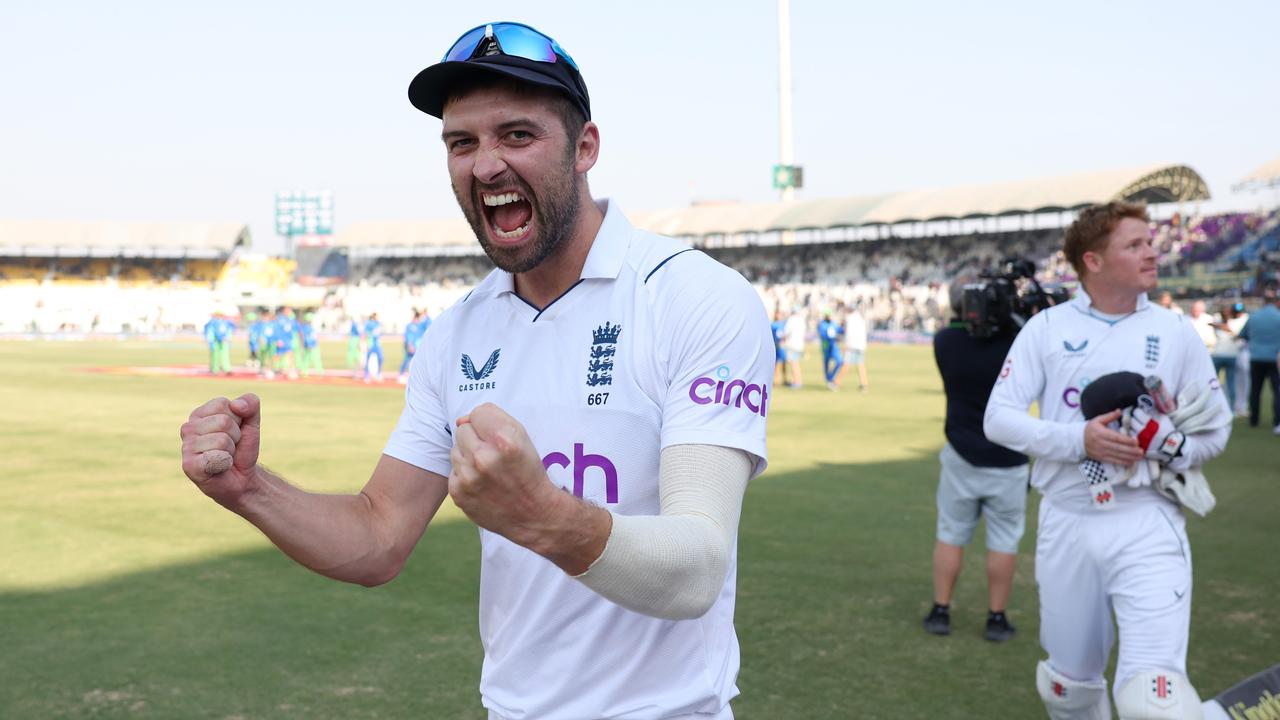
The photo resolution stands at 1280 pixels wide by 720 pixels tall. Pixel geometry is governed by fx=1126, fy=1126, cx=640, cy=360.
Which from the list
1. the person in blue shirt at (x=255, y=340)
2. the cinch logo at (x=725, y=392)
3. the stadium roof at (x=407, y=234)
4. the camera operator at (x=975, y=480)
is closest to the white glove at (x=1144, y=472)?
the camera operator at (x=975, y=480)

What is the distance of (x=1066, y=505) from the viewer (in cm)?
435

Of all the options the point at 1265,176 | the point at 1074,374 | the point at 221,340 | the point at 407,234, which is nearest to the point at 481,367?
the point at 1074,374

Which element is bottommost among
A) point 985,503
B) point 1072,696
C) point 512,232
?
point 1072,696

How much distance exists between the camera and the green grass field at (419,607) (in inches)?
210

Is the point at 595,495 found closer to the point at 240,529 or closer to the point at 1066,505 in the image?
the point at 1066,505

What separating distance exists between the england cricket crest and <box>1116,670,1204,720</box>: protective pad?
2.54 meters

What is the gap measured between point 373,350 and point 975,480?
21.2 meters

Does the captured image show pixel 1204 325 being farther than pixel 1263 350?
Yes

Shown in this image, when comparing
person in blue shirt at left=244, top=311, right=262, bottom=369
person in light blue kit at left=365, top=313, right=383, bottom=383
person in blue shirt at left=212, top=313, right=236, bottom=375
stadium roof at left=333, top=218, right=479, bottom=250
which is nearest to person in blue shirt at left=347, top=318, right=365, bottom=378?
person in light blue kit at left=365, top=313, right=383, bottom=383

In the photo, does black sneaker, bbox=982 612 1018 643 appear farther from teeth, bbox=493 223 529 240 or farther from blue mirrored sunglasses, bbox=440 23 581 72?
blue mirrored sunglasses, bbox=440 23 581 72

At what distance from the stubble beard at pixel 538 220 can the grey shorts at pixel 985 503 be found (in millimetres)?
4921

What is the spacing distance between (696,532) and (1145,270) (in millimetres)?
3360

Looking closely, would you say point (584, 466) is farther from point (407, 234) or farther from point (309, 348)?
point (407, 234)

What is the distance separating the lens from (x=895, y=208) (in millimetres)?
59344
